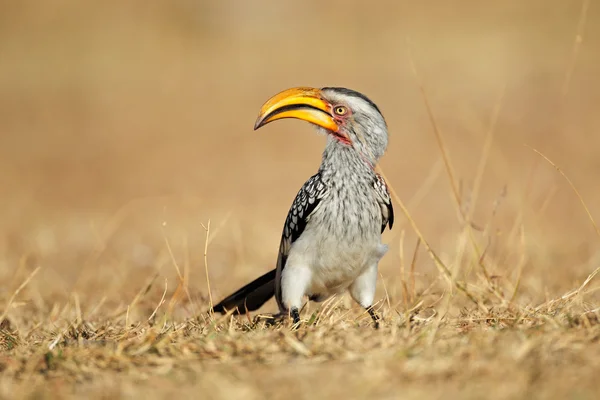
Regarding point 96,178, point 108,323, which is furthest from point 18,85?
point 108,323

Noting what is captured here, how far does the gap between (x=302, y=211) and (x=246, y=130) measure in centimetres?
1061

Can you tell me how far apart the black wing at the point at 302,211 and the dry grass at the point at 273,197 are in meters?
0.38

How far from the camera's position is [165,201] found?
10312 millimetres

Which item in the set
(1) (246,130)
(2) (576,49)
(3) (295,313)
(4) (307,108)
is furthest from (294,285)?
(1) (246,130)

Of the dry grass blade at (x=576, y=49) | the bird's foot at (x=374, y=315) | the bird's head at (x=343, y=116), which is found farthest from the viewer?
the bird's head at (x=343, y=116)

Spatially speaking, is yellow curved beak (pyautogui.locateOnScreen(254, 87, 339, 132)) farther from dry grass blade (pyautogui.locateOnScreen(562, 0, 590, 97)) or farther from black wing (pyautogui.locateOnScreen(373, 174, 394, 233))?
dry grass blade (pyautogui.locateOnScreen(562, 0, 590, 97))

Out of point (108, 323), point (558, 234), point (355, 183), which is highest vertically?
point (355, 183)

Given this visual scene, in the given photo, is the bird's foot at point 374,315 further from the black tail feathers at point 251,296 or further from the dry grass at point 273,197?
the black tail feathers at point 251,296

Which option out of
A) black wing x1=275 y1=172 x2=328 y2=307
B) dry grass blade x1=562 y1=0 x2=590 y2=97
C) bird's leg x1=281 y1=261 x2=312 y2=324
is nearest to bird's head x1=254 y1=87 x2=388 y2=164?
black wing x1=275 y1=172 x2=328 y2=307

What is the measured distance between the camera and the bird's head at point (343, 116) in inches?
180

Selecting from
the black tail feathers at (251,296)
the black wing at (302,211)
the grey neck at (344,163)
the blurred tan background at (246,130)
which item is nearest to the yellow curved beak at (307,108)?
the grey neck at (344,163)

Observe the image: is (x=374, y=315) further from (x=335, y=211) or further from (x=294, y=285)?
(x=335, y=211)

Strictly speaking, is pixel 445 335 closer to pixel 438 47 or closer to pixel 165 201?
pixel 165 201

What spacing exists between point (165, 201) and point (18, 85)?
30.5 feet
